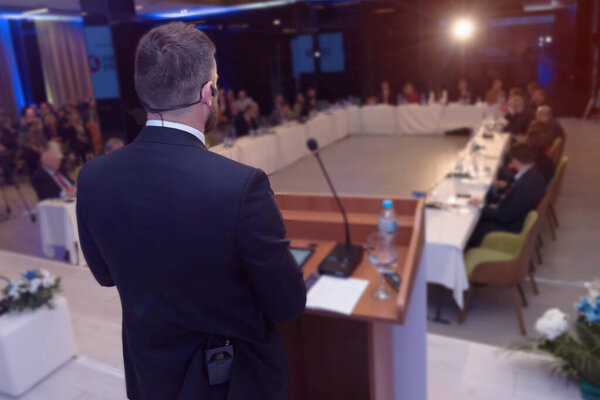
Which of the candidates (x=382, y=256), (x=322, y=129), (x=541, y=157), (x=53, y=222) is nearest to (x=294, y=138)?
(x=322, y=129)

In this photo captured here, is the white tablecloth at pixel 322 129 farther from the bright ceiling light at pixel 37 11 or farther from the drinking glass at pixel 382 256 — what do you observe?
the drinking glass at pixel 382 256

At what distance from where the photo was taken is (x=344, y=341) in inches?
85.7

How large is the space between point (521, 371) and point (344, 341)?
1.11 metres

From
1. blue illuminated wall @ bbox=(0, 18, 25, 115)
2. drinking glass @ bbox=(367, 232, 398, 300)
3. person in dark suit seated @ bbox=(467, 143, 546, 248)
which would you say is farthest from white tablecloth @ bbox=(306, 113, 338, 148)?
blue illuminated wall @ bbox=(0, 18, 25, 115)

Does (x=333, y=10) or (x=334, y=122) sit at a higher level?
(x=333, y=10)

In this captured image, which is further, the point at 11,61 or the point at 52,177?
the point at 11,61

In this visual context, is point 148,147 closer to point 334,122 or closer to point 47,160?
point 47,160

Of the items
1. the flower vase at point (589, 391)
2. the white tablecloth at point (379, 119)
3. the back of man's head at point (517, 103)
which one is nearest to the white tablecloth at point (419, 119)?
the white tablecloth at point (379, 119)

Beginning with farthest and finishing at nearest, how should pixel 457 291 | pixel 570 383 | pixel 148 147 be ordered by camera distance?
pixel 457 291 < pixel 570 383 < pixel 148 147

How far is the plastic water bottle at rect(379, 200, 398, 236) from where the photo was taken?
8.21 feet

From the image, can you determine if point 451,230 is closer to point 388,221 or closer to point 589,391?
point 388,221

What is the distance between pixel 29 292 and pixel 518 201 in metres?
3.41

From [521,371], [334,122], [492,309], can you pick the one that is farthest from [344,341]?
[334,122]

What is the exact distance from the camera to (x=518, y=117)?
6730 millimetres
